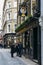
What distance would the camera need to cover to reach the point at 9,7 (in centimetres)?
8131

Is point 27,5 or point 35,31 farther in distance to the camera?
point 27,5

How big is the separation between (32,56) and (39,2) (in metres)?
6.29

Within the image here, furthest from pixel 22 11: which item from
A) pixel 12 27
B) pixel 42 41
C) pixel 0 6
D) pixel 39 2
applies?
pixel 0 6

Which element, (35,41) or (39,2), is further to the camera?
(35,41)

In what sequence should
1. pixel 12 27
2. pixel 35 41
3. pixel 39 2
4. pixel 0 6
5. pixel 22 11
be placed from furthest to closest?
pixel 0 6
pixel 12 27
pixel 22 11
pixel 35 41
pixel 39 2

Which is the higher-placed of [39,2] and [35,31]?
[39,2]

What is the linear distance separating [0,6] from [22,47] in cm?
10896

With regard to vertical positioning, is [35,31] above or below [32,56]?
above

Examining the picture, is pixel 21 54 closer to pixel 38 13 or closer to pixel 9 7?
pixel 38 13

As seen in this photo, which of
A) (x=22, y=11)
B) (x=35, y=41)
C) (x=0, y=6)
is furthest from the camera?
(x=0, y=6)

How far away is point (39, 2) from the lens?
23.8 metres

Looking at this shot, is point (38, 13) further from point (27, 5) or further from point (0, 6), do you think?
point (0, 6)

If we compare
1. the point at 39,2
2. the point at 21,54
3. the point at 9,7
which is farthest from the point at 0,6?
the point at 39,2

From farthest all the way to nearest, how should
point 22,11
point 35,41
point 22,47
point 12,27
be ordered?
point 12,27, point 22,47, point 22,11, point 35,41
